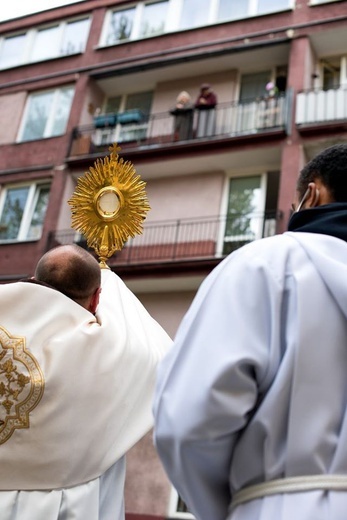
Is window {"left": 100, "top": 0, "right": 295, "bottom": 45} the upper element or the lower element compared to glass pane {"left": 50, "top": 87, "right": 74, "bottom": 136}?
upper

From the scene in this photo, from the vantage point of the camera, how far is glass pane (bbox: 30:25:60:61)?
66.1 feet

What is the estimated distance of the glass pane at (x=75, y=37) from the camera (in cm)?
1978

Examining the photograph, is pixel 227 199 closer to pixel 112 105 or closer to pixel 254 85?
pixel 254 85

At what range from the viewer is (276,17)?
16781 mm

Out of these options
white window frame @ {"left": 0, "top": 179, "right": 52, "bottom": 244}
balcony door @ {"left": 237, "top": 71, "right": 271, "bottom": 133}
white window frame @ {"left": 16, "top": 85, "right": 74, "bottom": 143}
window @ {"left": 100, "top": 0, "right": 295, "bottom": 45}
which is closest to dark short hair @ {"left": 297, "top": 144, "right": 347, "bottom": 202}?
balcony door @ {"left": 237, "top": 71, "right": 271, "bottom": 133}

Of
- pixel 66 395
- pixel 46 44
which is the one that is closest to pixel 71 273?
pixel 66 395

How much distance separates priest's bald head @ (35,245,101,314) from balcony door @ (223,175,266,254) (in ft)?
37.9

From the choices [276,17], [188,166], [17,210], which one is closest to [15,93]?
[17,210]

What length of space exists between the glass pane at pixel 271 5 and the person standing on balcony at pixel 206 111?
9.01ft

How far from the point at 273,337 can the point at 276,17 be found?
16.5 metres

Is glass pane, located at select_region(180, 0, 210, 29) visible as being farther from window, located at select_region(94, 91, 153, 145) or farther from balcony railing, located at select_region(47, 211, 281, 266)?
balcony railing, located at select_region(47, 211, 281, 266)

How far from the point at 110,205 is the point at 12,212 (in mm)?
14085

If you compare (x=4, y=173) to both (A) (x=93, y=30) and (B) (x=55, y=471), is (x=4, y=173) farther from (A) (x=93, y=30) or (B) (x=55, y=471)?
(B) (x=55, y=471)

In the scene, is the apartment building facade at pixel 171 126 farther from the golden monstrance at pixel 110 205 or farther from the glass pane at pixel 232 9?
the golden monstrance at pixel 110 205
